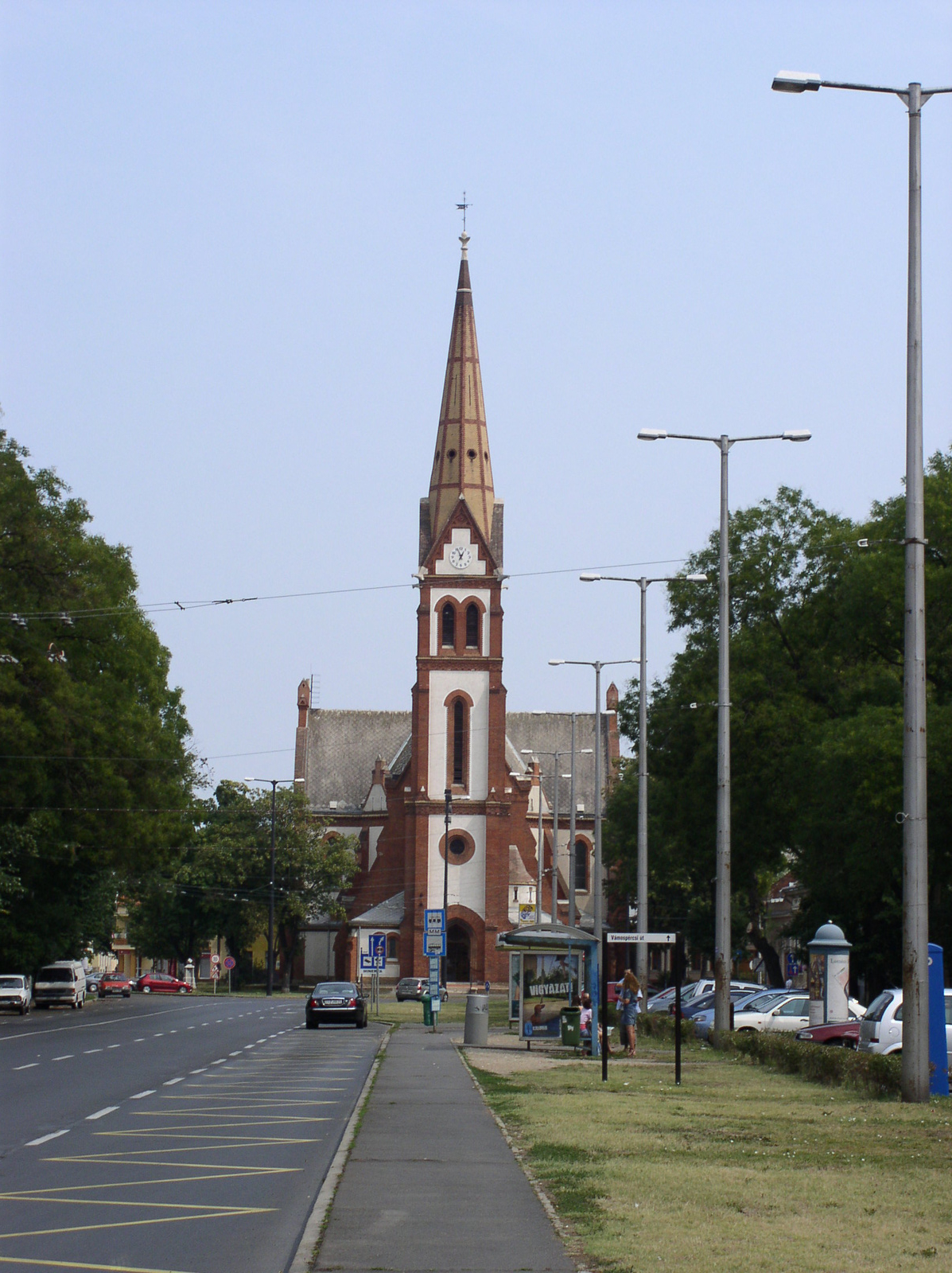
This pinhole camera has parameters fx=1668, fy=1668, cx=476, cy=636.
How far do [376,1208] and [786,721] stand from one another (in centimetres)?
3501

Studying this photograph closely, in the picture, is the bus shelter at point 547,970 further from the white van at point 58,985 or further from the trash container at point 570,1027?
the white van at point 58,985

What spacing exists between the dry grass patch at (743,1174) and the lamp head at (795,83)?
10.7 metres

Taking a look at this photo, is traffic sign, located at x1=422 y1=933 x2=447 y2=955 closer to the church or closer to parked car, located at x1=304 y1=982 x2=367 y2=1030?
parked car, located at x1=304 y1=982 x2=367 y2=1030

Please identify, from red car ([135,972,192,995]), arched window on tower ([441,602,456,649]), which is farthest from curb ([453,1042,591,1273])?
red car ([135,972,192,995])

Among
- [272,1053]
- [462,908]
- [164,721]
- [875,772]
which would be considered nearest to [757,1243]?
[272,1053]

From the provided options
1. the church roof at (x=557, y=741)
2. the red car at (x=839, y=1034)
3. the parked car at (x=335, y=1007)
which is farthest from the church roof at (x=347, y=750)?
the red car at (x=839, y=1034)

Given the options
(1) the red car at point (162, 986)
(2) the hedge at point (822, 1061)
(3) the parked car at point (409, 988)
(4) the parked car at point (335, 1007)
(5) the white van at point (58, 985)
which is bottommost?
(1) the red car at point (162, 986)

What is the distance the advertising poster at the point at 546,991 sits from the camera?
33938 mm

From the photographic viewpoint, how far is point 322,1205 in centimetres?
1049

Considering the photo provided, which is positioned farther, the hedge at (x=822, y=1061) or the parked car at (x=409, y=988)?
the parked car at (x=409, y=988)

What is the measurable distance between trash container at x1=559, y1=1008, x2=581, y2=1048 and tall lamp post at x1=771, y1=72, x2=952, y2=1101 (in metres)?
15.4

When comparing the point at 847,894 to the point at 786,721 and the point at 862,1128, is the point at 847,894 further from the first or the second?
the point at 862,1128

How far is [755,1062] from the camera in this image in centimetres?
2666

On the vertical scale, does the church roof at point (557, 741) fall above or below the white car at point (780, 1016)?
above
